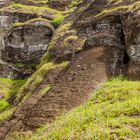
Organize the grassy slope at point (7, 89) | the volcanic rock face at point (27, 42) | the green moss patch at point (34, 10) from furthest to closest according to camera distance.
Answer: the green moss patch at point (34, 10)
the volcanic rock face at point (27, 42)
the grassy slope at point (7, 89)

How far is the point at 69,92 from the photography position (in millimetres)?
19922

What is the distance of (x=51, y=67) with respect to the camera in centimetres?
2570

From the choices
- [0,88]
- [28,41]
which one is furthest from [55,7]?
[0,88]

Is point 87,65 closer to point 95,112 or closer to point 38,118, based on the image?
point 38,118

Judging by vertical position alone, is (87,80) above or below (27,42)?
below

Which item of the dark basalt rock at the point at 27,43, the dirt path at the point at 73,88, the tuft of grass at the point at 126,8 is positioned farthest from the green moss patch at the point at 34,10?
the dirt path at the point at 73,88

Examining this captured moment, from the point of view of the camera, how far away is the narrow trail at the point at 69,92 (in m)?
18.6

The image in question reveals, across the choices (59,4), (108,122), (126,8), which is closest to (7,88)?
(126,8)

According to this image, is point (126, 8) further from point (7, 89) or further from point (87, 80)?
point (7, 89)

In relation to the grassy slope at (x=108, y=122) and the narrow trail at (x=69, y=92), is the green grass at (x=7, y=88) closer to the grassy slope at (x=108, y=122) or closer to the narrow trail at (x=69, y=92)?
the narrow trail at (x=69, y=92)

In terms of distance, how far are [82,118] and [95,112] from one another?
23.7 inches

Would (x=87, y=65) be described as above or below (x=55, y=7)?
below

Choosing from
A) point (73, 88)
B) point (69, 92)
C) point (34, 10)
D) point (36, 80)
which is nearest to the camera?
point (69, 92)

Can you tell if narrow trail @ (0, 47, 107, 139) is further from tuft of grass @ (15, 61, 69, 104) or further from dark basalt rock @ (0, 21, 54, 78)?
dark basalt rock @ (0, 21, 54, 78)
